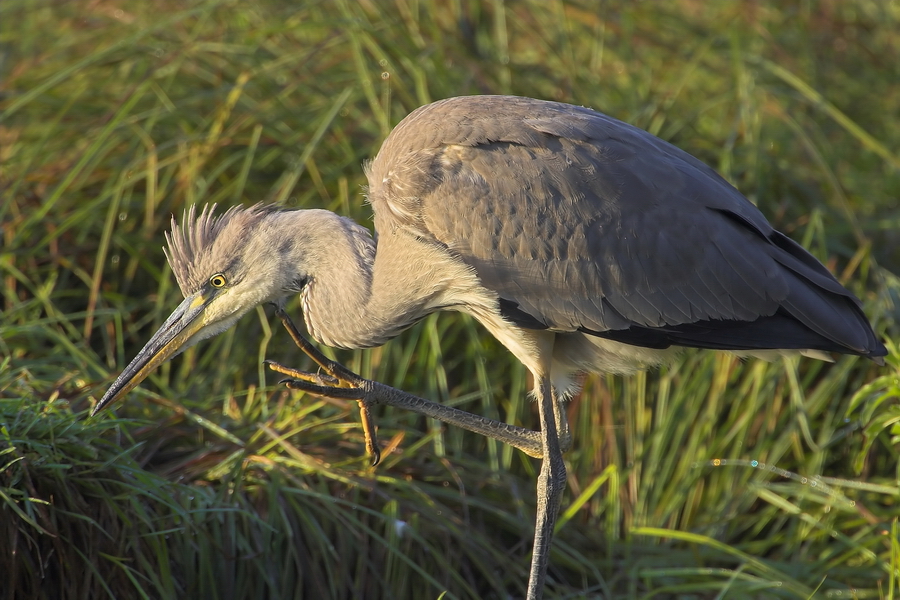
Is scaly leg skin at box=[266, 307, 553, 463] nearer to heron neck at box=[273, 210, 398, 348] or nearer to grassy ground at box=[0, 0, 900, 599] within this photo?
heron neck at box=[273, 210, 398, 348]

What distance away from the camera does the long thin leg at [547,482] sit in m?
3.67

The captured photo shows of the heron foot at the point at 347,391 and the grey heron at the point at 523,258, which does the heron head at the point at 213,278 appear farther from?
the heron foot at the point at 347,391

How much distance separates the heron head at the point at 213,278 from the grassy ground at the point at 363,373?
0.29m

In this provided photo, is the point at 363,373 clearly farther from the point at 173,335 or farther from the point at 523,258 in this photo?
the point at 523,258

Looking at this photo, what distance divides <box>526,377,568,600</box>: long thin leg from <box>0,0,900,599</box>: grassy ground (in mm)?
337

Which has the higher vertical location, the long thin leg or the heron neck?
the heron neck

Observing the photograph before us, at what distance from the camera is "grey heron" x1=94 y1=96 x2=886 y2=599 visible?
3.43 meters

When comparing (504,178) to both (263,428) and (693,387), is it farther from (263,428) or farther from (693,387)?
(693,387)

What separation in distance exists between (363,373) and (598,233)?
1.62 metres

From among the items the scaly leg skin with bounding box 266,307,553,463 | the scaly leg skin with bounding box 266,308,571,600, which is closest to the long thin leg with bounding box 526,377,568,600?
the scaly leg skin with bounding box 266,308,571,600

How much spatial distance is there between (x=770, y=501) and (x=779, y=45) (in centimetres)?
353

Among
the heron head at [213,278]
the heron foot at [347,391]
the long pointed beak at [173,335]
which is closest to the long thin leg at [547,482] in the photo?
the heron foot at [347,391]

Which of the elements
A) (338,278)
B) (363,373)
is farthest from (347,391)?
(363,373)

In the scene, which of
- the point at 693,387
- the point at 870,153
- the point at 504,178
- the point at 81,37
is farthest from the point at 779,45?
the point at 81,37
